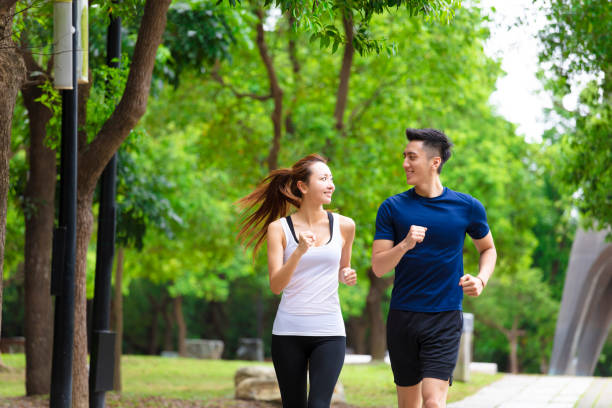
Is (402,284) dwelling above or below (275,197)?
below

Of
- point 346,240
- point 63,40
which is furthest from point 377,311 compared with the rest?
point 346,240

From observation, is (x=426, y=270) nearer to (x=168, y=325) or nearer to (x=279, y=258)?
(x=279, y=258)

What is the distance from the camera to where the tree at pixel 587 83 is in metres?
9.83

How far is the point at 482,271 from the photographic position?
205 inches

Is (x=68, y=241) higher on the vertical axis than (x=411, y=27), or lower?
lower

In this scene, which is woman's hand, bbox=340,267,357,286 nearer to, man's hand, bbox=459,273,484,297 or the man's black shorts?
the man's black shorts

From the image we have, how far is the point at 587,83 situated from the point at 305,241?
7.40 meters

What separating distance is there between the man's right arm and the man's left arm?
1.25 ft

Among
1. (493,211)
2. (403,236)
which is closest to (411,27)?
(493,211)

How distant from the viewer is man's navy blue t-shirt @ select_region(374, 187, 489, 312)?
5.07 m

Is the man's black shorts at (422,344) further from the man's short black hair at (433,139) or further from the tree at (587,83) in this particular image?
the tree at (587,83)

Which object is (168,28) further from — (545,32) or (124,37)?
(545,32)

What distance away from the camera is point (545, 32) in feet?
34.5

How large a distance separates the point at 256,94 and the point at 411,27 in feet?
12.2
